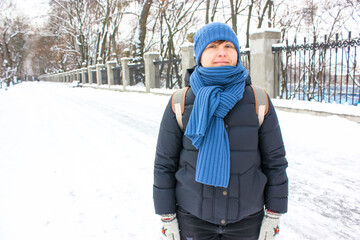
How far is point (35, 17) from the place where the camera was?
3161cm

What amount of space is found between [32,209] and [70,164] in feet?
4.78

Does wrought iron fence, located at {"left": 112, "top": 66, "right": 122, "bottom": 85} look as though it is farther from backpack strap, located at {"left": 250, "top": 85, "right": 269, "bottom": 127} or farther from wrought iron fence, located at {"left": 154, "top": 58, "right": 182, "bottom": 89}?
backpack strap, located at {"left": 250, "top": 85, "right": 269, "bottom": 127}

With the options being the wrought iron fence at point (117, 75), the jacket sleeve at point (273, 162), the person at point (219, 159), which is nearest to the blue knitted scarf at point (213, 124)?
the person at point (219, 159)

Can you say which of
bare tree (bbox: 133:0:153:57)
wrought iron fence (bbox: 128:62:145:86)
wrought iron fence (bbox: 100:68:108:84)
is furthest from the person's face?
wrought iron fence (bbox: 100:68:108:84)

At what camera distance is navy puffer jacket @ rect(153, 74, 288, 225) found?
150 cm

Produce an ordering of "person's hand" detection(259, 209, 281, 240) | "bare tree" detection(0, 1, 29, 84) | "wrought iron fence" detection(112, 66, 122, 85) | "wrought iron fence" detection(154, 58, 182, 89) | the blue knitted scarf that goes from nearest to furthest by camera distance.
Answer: the blue knitted scarf, "person's hand" detection(259, 209, 281, 240), "wrought iron fence" detection(154, 58, 182, 89), "wrought iron fence" detection(112, 66, 122, 85), "bare tree" detection(0, 1, 29, 84)

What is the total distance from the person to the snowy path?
1196mm

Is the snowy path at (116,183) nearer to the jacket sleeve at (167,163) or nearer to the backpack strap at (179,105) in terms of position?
the jacket sleeve at (167,163)

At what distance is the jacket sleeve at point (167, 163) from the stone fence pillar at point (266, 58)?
28.6ft

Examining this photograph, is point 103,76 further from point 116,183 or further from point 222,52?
point 222,52

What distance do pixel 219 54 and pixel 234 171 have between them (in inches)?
24.5

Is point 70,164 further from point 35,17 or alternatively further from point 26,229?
point 35,17

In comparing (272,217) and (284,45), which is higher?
(284,45)

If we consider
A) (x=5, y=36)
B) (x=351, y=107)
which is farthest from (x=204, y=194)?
(x=5, y=36)
